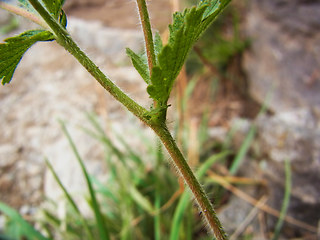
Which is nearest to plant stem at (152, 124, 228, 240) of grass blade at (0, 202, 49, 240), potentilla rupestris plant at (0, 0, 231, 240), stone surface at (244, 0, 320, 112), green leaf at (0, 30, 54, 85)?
potentilla rupestris plant at (0, 0, 231, 240)

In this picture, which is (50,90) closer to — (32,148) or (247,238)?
(32,148)

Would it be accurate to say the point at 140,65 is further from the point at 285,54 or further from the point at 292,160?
the point at 285,54

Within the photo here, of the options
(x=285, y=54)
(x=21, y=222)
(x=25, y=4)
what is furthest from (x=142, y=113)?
(x=285, y=54)

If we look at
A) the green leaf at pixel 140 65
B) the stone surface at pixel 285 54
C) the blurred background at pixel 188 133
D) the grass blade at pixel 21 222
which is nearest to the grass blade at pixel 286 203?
the blurred background at pixel 188 133

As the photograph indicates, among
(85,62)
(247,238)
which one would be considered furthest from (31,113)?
(85,62)

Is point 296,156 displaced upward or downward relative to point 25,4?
downward

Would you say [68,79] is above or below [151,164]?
above

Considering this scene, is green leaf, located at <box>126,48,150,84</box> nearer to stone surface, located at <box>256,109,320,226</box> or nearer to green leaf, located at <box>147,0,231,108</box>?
green leaf, located at <box>147,0,231,108</box>
